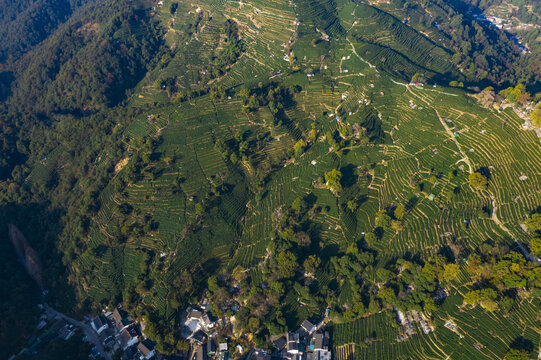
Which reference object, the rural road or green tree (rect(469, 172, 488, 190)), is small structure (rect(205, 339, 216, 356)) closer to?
the rural road

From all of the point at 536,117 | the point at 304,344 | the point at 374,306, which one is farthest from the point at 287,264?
the point at 536,117

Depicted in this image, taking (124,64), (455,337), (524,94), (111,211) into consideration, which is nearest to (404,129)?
(524,94)

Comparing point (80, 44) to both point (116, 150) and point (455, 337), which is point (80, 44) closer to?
point (116, 150)

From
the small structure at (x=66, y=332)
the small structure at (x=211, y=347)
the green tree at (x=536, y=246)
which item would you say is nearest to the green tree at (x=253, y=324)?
the small structure at (x=211, y=347)

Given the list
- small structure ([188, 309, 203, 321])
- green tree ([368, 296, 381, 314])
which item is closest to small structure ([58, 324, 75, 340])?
small structure ([188, 309, 203, 321])

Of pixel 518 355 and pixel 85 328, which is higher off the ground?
pixel 518 355

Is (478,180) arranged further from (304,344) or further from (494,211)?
A: (304,344)
